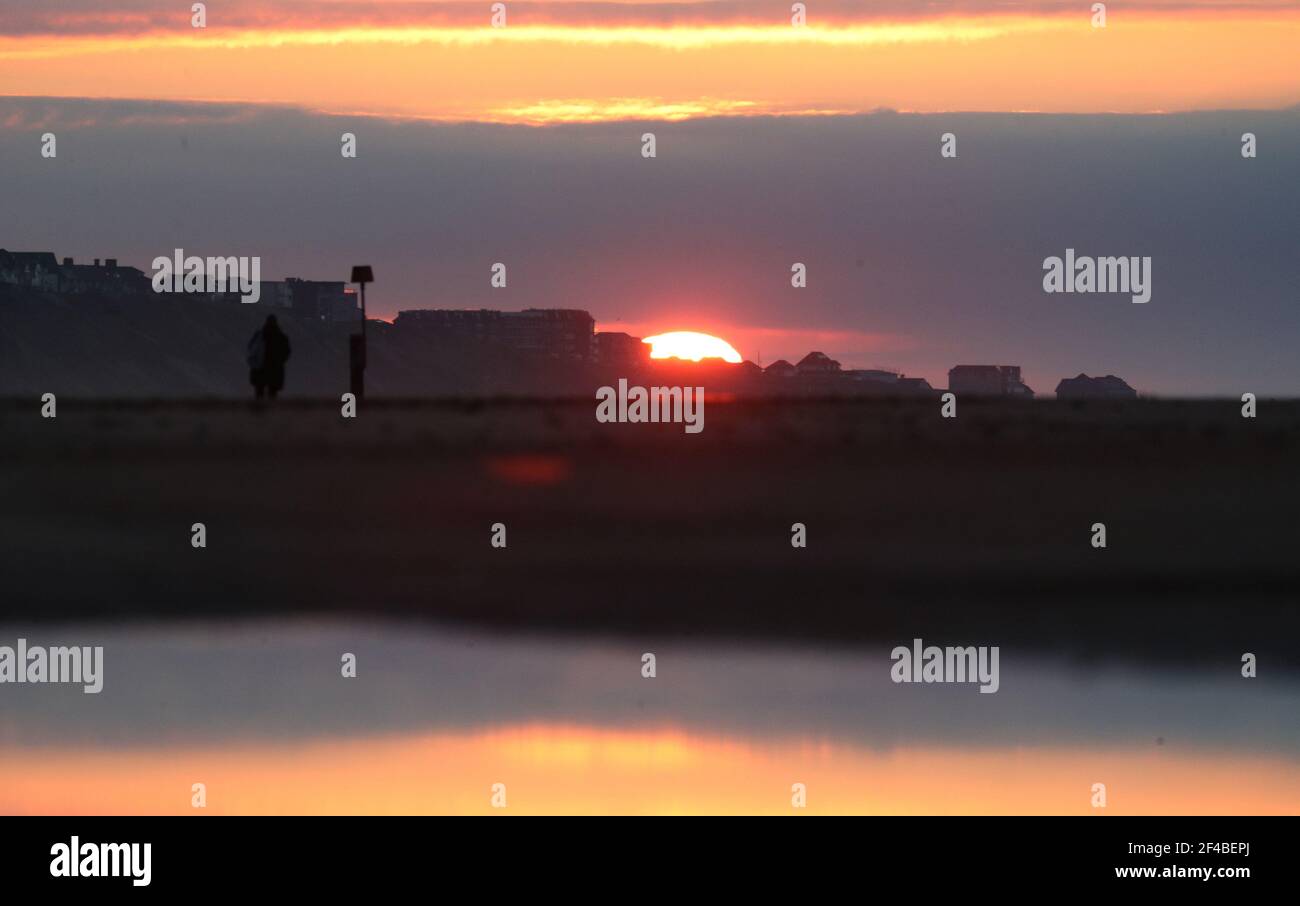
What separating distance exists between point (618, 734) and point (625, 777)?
1.59m

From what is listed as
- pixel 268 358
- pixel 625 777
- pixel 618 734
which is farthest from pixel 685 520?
pixel 625 777

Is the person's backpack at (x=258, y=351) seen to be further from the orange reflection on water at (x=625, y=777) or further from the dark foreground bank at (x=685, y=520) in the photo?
the orange reflection on water at (x=625, y=777)

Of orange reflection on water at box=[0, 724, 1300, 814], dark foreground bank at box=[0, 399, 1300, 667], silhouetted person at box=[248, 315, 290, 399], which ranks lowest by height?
orange reflection on water at box=[0, 724, 1300, 814]

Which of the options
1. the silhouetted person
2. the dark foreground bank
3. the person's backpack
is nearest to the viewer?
the dark foreground bank

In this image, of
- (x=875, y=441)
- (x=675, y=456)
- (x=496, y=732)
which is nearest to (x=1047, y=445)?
(x=875, y=441)

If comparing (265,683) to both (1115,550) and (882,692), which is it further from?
(1115,550)

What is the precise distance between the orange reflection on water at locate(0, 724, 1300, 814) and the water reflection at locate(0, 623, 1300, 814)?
0.03 metres

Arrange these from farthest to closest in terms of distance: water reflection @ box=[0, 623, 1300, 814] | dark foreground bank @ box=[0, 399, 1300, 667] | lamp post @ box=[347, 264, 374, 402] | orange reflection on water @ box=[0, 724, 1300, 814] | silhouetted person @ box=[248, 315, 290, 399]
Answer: lamp post @ box=[347, 264, 374, 402] → silhouetted person @ box=[248, 315, 290, 399] → dark foreground bank @ box=[0, 399, 1300, 667] → water reflection @ box=[0, 623, 1300, 814] → orange reflection on water @ box=[0, 724, 1300, 814]

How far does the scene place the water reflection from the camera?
1717cm

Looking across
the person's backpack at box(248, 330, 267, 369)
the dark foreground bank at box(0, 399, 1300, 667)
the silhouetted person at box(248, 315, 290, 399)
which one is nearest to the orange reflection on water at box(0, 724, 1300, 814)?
the dark foreground bank at box(0, 399, 1300, 667)

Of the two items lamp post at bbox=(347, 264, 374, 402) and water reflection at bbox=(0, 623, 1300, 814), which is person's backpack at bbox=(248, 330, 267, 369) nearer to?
lamp post at bbox=(347, 264, 374, 402)

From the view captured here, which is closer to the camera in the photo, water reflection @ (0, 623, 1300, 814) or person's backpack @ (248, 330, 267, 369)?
water reflection @ (0, 623, 1300, 814)

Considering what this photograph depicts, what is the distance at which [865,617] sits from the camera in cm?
2539

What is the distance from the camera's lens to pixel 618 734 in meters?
19.3
